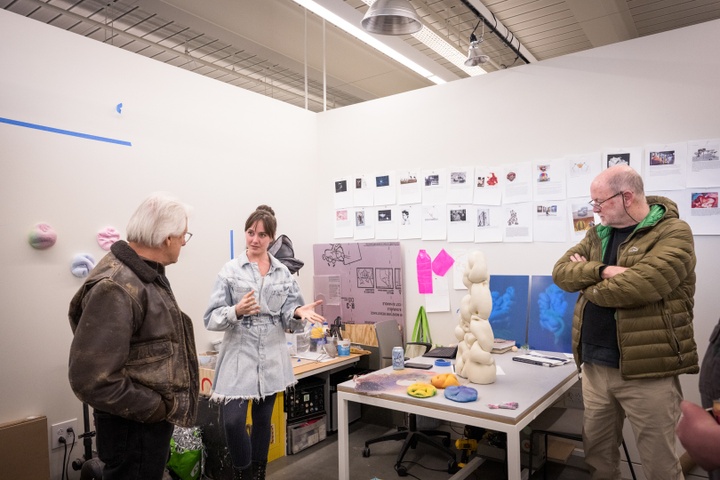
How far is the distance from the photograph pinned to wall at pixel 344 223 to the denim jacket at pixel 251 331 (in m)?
1.93

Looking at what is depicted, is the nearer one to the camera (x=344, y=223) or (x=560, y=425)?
(x=560, y=425)

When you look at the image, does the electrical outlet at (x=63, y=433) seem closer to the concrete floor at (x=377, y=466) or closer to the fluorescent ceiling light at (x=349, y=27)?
the concrete floor at (x=377, y=466)

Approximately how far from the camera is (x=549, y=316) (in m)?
3.41

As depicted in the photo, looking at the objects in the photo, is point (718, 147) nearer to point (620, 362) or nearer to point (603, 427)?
point (620, 362)

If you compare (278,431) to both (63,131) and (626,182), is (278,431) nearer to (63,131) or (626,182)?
(63,131)

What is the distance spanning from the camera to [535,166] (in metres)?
3.57

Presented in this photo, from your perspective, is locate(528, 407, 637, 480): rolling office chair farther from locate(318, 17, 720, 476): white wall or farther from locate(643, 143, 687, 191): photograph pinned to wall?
locate(643, 143, 687, 191): photograph pinned to wall

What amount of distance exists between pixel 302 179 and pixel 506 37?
2.21m

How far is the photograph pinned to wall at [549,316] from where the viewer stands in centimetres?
333

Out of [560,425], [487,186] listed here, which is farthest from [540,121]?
[560,425]

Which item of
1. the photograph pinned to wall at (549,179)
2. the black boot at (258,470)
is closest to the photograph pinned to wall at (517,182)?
the photograph pinned to wall at (549,179)

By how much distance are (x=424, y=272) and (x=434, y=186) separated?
0.73 m

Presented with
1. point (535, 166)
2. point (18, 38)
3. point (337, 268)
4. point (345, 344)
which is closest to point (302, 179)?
point (337, 268)

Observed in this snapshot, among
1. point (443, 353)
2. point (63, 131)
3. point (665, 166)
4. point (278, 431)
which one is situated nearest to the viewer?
point (63, 131)
